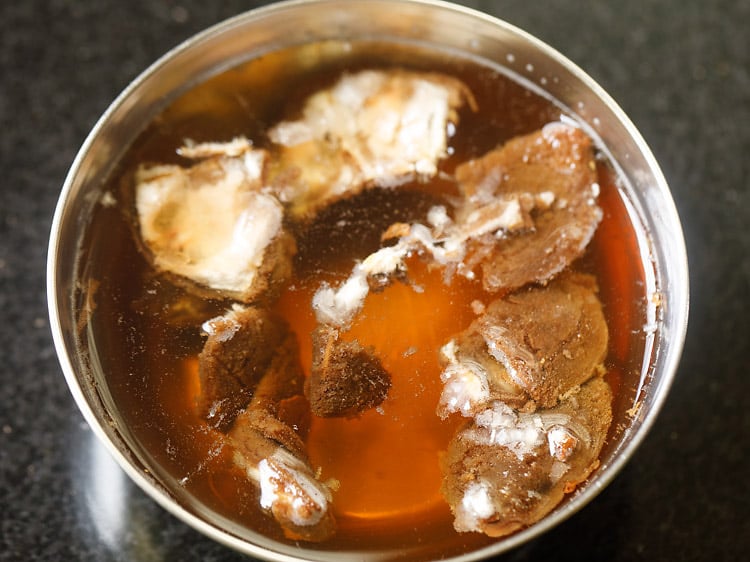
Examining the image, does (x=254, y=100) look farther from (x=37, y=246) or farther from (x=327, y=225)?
(x=37, y=246)

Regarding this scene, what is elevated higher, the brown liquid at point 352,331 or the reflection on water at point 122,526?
the brown liquid at point 352,331

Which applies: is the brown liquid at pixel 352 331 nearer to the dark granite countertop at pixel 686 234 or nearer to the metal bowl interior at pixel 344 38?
the metal bowl interior at pixel 344 38

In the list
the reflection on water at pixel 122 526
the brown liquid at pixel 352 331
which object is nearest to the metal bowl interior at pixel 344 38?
the brown liquid at pixel 352 331

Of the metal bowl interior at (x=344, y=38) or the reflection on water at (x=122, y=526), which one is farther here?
the reflection on water at (x=122, y=526)

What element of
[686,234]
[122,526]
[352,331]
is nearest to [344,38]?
[352,331]

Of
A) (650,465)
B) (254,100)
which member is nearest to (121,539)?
(254,100)

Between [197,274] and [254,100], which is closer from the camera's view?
[197,274]

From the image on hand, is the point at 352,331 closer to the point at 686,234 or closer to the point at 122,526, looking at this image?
the point at 122,526
